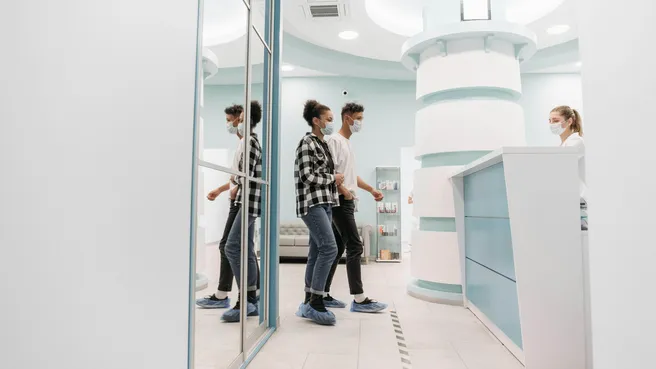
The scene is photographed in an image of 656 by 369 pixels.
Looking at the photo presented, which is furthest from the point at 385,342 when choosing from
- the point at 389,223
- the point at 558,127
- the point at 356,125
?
the point at 389,223

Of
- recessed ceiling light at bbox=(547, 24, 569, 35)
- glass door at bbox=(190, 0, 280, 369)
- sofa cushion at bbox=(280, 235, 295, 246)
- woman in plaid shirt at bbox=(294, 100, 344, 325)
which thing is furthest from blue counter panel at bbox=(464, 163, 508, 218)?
sofa cushion at bbox=(280, 235, 295, 246)

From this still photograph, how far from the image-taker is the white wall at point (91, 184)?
0.74 metres

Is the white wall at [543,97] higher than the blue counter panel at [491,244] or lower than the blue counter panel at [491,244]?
higher

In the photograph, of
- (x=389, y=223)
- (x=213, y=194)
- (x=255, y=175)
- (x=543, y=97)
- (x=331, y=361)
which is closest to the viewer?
(x=213, y=194)

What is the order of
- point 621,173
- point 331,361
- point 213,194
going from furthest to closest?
point 331,361, point 213,194, point 621,173

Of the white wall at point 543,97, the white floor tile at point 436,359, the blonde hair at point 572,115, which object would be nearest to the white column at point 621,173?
the white floor tile at point 436,359

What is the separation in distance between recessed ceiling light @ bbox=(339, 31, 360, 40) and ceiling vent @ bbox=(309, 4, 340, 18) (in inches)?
22.0

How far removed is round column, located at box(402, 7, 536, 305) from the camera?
3.90 m

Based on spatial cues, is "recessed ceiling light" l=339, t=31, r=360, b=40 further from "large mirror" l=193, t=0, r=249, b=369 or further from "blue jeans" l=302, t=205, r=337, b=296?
"large mirror" l=193, t=0, r=249, b=369

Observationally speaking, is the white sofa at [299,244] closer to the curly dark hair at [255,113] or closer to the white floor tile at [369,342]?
the white floor tile at [369,342]

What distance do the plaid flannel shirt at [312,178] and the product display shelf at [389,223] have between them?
4.50 m

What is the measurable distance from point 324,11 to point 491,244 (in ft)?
12.4

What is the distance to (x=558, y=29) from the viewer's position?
231 inches

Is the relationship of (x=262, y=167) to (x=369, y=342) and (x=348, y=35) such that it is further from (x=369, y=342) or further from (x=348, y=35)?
(x=348, y=35)
